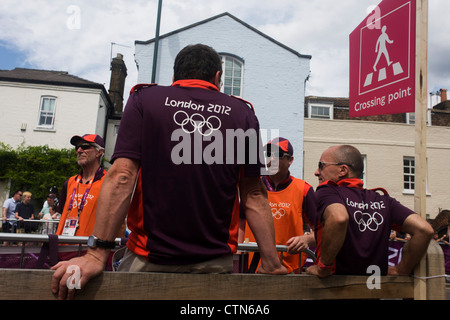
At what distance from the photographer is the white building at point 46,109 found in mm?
21016

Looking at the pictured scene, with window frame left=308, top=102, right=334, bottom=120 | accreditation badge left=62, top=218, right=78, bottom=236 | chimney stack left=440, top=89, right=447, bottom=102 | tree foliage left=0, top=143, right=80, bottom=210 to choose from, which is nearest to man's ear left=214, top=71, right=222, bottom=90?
accreditation badge left=62, top=218, right=78, bottom=236

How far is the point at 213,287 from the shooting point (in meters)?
1.61

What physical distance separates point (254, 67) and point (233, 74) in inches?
45.2

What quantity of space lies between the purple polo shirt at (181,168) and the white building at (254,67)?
1713cm

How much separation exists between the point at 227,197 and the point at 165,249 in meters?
0.37

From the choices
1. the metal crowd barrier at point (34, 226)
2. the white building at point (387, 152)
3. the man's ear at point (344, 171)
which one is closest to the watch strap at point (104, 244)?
the man's ear at point (344, 171)

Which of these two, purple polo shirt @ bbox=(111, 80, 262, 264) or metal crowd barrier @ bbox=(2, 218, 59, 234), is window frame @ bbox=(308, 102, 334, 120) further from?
purple polo shirt @ bbox=(111, 80, 262, 264)

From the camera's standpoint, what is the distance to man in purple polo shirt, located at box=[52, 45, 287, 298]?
1.71 metres

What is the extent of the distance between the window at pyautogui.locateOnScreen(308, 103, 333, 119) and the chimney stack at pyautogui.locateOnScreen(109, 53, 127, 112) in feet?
44.2

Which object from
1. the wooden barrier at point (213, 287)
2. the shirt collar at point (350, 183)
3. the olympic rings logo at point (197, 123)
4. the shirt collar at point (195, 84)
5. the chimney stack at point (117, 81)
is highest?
the chimney stack at point (117, 81)

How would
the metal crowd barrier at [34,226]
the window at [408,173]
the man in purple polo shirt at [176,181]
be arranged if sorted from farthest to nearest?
the window at [408,173]
the metal crowd barrier at [34,226]
the man in purple polo shirt at [176,181]

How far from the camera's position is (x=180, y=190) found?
172 cm

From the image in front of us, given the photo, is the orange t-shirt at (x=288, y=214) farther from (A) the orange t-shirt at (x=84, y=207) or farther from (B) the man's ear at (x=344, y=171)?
(A) the orange t-shirt at (x=84, y=207)
